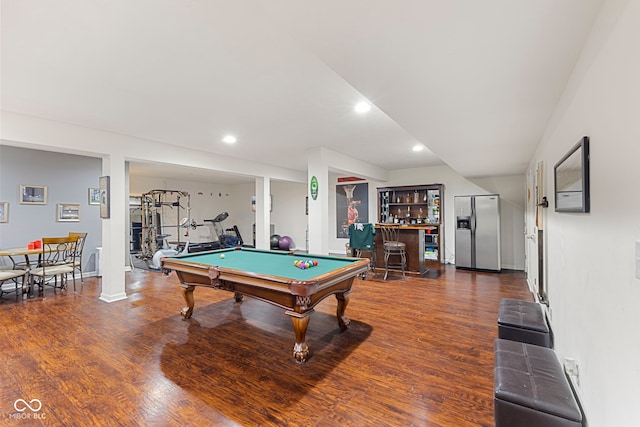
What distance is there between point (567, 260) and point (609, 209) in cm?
98

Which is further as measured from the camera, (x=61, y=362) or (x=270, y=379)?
(x=61, y=362)

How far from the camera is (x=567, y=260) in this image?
1.94 metres

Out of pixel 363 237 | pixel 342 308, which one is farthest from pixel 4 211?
pixel 363 237

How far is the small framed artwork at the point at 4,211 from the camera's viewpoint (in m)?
4.96

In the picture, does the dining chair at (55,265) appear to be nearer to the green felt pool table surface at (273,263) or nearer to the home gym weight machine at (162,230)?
the home gym weight machine at (162,230)

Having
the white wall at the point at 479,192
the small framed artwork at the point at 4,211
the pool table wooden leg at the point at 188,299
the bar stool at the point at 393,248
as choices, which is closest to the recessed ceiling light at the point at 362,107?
the pool table wooden leg at the point at 188,299

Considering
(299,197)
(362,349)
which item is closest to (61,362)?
(362,349)

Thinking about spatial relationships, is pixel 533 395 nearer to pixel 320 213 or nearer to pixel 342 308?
pixel 342 308

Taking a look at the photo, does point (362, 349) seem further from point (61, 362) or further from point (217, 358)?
point (61, 362)

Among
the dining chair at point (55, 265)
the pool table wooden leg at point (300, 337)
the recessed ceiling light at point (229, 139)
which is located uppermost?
the recessed ceiling light at point (229, 139)

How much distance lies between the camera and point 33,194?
17.4ft

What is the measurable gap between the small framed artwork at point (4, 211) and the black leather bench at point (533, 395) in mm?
7401

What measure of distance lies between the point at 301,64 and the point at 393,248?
432 cm

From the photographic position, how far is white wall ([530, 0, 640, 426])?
94 centimetres
